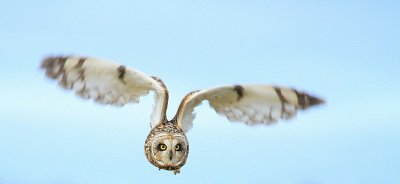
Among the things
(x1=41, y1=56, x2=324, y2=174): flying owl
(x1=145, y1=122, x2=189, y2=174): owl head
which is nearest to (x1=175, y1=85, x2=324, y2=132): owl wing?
(x1=41, y1=56, x2=324, y2=174): flying owl

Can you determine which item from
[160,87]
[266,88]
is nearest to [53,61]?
[160,87]

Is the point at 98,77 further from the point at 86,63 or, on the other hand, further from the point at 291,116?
the point at 291,116

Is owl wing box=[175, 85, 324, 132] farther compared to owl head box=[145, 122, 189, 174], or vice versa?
owl wing box=[175, 85, 324, 132]

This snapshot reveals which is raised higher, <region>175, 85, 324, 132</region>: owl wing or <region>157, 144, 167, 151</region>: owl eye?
<region>175, 85, 324, 132</region>: owl wing

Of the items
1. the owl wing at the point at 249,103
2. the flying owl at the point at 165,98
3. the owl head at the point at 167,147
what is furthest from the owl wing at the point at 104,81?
the owl wing at the point at 249,103

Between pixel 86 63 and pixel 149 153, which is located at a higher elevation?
pixel 86 63

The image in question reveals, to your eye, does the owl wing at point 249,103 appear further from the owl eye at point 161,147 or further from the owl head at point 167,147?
the owl eye at point 161,147

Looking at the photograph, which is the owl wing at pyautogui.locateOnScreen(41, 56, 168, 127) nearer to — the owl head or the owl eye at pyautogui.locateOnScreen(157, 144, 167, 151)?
the owl head
